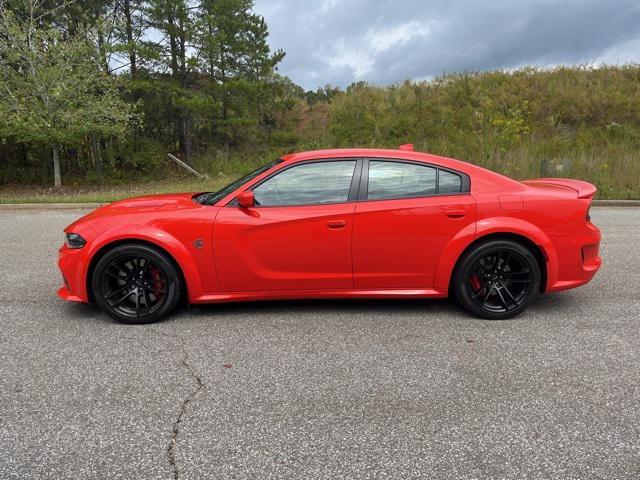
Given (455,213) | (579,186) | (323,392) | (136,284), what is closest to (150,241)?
(136,284)

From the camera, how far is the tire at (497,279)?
145 inches

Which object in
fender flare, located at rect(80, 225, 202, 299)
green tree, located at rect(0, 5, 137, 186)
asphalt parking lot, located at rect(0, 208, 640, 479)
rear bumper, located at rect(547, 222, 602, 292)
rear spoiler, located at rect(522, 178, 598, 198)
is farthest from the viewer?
green tree, located at rect(0, 5, 137, 186)

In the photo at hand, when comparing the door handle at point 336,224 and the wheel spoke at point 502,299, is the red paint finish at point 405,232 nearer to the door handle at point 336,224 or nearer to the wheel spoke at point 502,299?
the door handle at point 336,224

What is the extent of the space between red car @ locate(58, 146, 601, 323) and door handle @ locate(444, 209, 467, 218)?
0.7 inches

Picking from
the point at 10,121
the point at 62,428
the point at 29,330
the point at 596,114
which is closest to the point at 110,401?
the point at 62,428

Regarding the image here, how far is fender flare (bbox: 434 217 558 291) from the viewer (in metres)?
3.65

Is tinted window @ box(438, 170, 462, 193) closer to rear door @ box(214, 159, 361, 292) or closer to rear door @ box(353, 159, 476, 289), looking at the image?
rear door @ box(353, 159, 476, 289)

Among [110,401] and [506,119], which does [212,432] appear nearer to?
[110,401]

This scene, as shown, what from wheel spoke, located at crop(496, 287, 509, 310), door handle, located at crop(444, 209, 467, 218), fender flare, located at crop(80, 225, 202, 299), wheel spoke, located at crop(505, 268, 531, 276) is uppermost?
door handle, located at crop(444, 209, 467, 218)

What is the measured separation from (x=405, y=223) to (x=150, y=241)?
6.90ft

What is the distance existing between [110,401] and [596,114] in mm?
20331

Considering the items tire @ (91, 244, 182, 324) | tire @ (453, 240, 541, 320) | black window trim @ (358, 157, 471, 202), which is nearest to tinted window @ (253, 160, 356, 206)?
black window trim @ (358, 157, 471, 202)

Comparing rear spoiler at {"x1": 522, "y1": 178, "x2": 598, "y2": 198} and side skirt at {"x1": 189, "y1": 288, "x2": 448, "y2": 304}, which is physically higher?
rear spoiler at {"x1": 522, "y1": 178, "x2": 598, "y2": 198}

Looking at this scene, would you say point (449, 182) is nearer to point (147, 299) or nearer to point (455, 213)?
point (455, 213)
